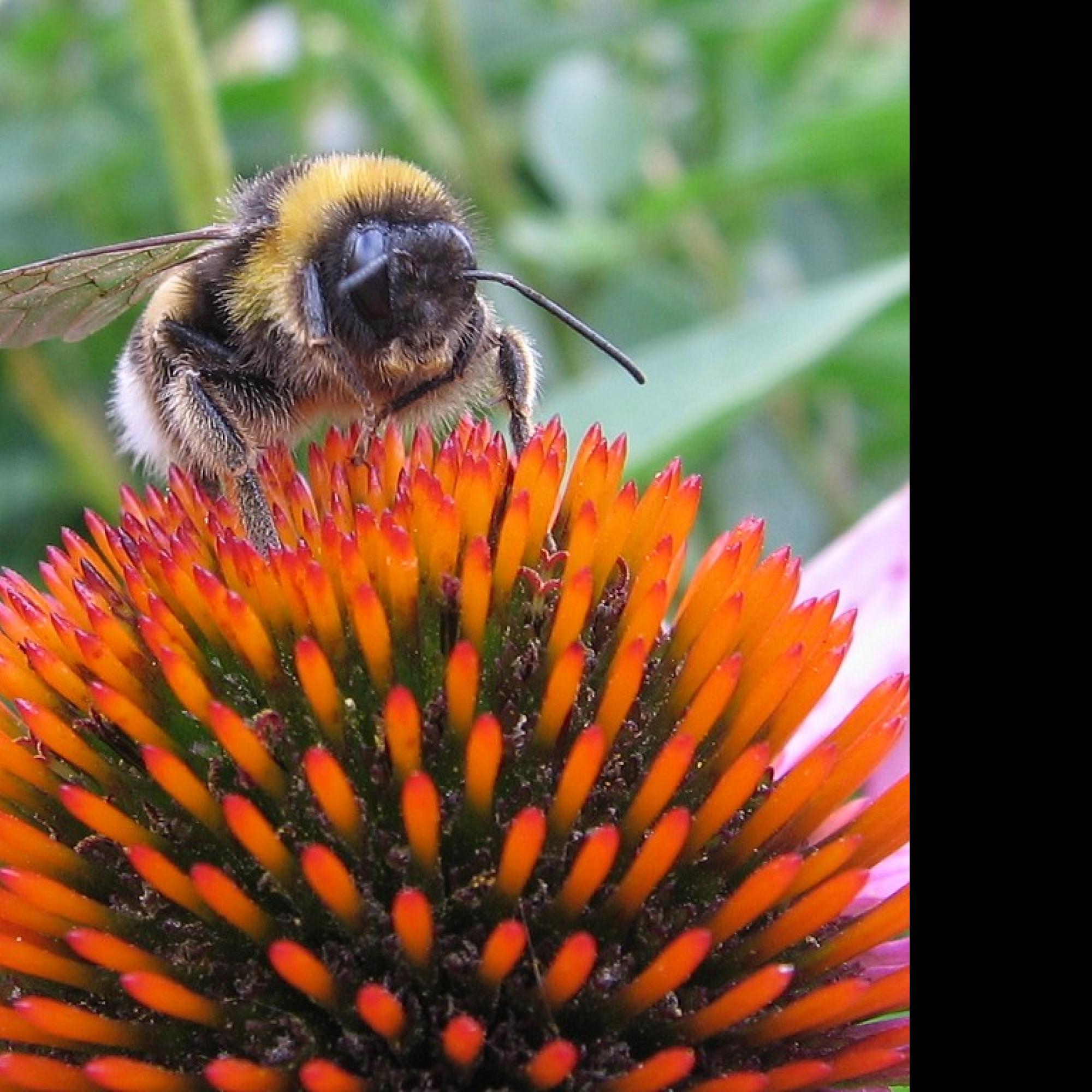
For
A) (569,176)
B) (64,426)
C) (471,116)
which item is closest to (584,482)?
(569,176)

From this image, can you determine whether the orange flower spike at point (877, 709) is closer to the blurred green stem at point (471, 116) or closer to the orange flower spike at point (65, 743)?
the orange flower spike at point (65, 743)

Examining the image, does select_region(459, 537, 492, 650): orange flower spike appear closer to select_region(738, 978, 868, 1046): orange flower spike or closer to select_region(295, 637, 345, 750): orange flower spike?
select_region(295, 637, 345, 750): orange flower spike

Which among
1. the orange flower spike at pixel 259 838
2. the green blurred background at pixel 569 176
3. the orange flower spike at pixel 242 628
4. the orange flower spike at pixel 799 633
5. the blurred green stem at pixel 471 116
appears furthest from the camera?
the blurred green stem at pixel 471 116

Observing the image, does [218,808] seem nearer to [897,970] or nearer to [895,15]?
[897,970]

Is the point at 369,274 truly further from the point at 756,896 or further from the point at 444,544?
the point at 756,896

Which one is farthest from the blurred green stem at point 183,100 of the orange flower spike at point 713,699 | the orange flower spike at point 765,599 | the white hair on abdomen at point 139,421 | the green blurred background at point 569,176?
the orange flower spike at point 713,699

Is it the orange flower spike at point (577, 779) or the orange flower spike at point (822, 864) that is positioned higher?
the orange flower spike at point (577, 779)
